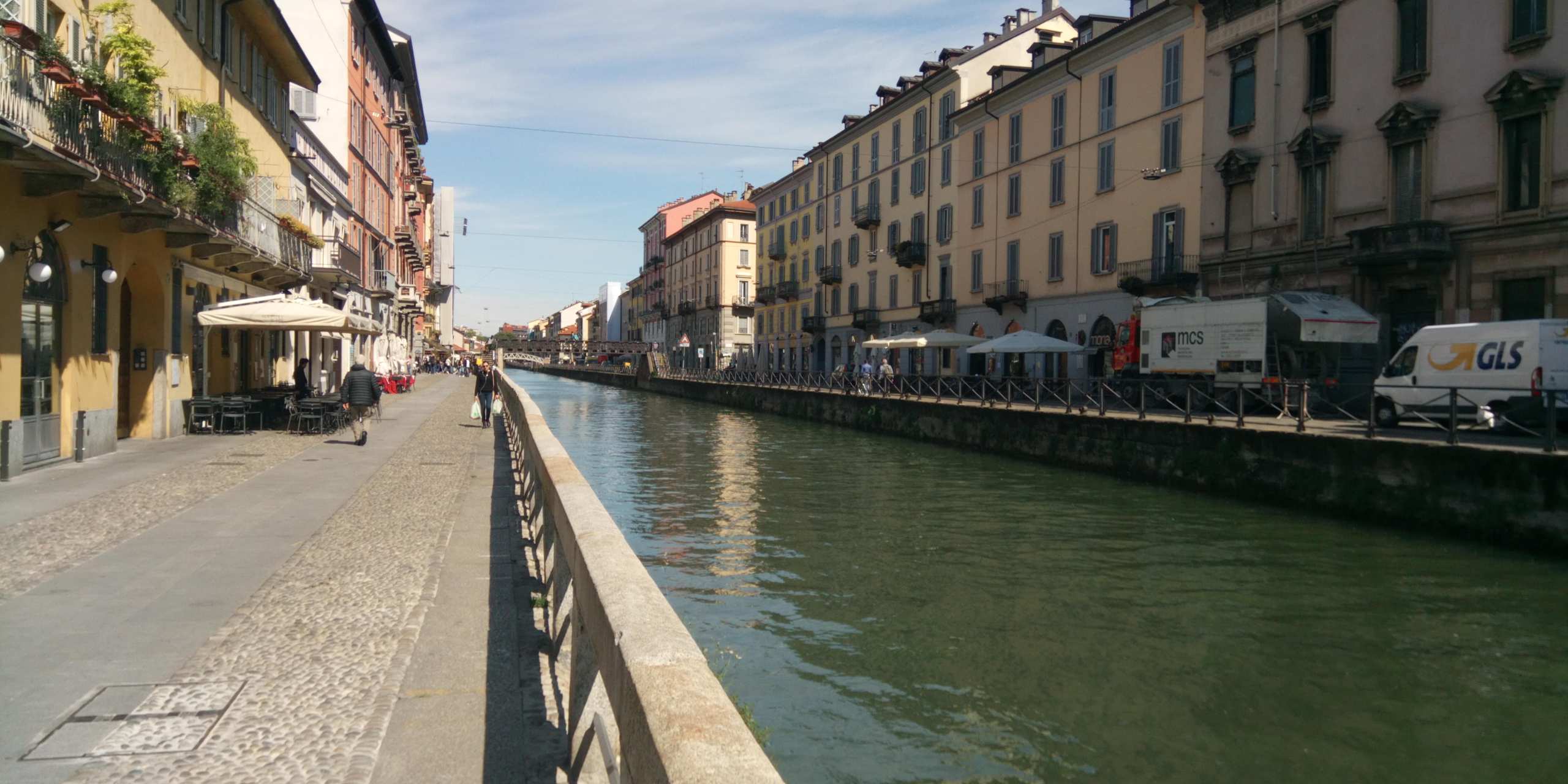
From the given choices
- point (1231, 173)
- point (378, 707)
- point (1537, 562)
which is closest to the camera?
point (378, 707)

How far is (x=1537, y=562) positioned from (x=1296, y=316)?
969cm

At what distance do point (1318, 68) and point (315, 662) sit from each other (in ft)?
83.8

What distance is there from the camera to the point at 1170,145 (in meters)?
29.0

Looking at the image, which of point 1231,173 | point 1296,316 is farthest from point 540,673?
point 1231,173

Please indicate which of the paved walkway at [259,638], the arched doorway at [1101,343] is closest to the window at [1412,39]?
the arched doorway at [1101,343]

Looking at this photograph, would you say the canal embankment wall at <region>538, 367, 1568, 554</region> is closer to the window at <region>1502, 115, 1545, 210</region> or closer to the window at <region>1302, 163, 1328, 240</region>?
the window at <region>1302, 163, 1328, 240</region>

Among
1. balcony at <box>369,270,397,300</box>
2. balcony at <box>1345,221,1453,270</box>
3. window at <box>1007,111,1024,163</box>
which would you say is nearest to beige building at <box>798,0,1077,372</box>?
window at <box>1007,111,1024,163</box>

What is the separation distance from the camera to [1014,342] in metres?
30.2

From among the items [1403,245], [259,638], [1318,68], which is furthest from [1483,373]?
[259,638]

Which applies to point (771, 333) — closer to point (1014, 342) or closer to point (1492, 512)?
point (1014, 342)

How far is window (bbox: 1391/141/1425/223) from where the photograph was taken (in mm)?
21703

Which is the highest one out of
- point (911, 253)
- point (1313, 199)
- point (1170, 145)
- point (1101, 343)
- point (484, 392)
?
point (1170, 145)

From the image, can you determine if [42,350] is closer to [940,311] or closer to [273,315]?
[273,315]

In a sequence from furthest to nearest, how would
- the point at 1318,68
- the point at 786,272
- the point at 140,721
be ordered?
the point at 786,272 → the point at 1318,68 → the point at 140,721
